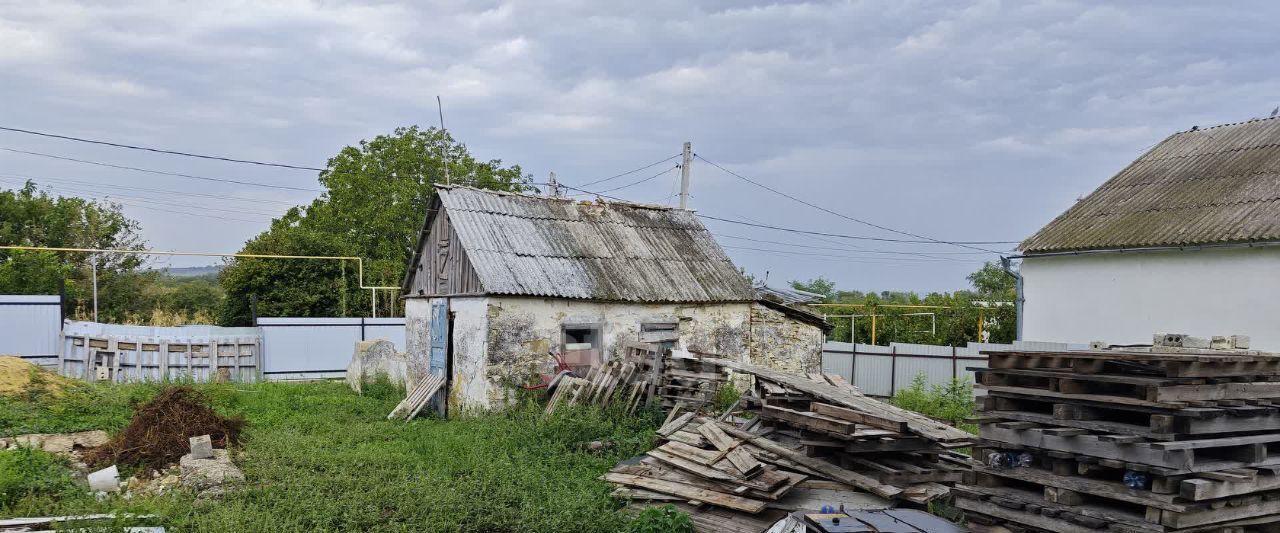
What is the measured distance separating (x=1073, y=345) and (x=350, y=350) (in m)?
16.6

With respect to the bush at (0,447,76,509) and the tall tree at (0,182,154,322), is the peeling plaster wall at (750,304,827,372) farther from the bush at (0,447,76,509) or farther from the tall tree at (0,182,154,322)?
the tall tree at (0,182,154,322)

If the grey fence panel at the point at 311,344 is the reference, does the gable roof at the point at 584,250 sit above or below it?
above

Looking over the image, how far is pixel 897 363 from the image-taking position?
19062mm

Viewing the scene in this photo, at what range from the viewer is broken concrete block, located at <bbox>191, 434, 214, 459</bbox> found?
9.58 metres

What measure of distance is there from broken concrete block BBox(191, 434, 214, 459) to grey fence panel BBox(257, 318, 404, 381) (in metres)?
10.4

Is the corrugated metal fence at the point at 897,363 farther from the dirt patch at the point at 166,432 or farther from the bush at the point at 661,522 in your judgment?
the dirt patch at the point at 166,432

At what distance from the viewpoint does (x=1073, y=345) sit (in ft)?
51.4

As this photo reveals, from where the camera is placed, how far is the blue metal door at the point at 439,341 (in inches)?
591

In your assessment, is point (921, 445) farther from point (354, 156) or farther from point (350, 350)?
point (354, 156)

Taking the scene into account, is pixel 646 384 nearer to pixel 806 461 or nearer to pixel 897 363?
pixel 806 461

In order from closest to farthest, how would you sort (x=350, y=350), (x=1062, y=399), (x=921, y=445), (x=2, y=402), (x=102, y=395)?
(x=1062, y=399), (x=921, y=445), (x=2, y=402), (x=102, y=395), (x=350, y=350)

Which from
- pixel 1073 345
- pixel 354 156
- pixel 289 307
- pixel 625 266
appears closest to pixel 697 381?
pixel 625 266

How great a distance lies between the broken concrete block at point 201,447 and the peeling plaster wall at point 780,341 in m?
10.3

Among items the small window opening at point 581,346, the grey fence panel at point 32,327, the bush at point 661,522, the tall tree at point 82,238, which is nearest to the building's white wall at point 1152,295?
the small window opening at point 581,346
